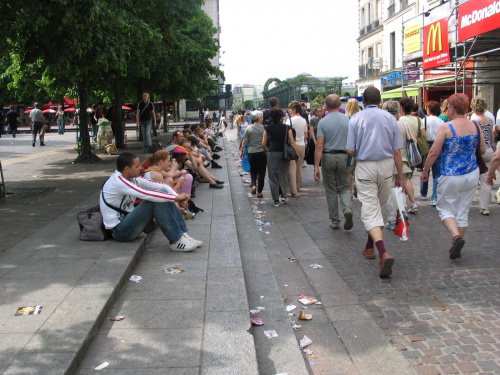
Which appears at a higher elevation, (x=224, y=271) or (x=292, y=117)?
(x=292, y=117)

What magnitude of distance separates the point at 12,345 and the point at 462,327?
338cm

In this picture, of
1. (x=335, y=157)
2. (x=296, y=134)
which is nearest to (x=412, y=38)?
(x=296, y=134)

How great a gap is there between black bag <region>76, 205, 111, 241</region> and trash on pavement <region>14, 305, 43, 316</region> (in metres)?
2.07

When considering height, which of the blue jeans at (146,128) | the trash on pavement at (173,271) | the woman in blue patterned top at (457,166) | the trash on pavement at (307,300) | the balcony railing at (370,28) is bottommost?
the trash on pavement at (307,300)

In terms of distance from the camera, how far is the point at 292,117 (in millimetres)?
10766

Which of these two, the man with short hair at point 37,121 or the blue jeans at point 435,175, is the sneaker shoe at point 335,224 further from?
the man with short hair at point 37,121

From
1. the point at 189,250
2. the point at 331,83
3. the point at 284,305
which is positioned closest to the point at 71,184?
the point at 189,250

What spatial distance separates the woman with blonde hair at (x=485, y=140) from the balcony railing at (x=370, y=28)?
34.1m

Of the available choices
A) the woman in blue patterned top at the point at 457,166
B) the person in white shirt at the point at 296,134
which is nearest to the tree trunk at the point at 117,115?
the person in white shirt at the point at 296,134

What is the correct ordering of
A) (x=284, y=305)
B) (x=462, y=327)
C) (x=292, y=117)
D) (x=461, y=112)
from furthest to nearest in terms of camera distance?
(x=292, y=117) → (x=461, y=112) → (x=284, y=305) → (x=462, y=327)

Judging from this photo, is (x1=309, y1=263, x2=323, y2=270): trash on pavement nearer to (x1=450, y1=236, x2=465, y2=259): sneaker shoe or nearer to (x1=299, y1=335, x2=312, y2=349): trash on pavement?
(x1=450, y1=236, x2=465, y2=259): sneaker shoe

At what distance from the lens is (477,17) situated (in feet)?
43.4

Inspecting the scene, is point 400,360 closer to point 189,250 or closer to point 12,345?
point 12,345

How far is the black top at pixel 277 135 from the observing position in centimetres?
947
